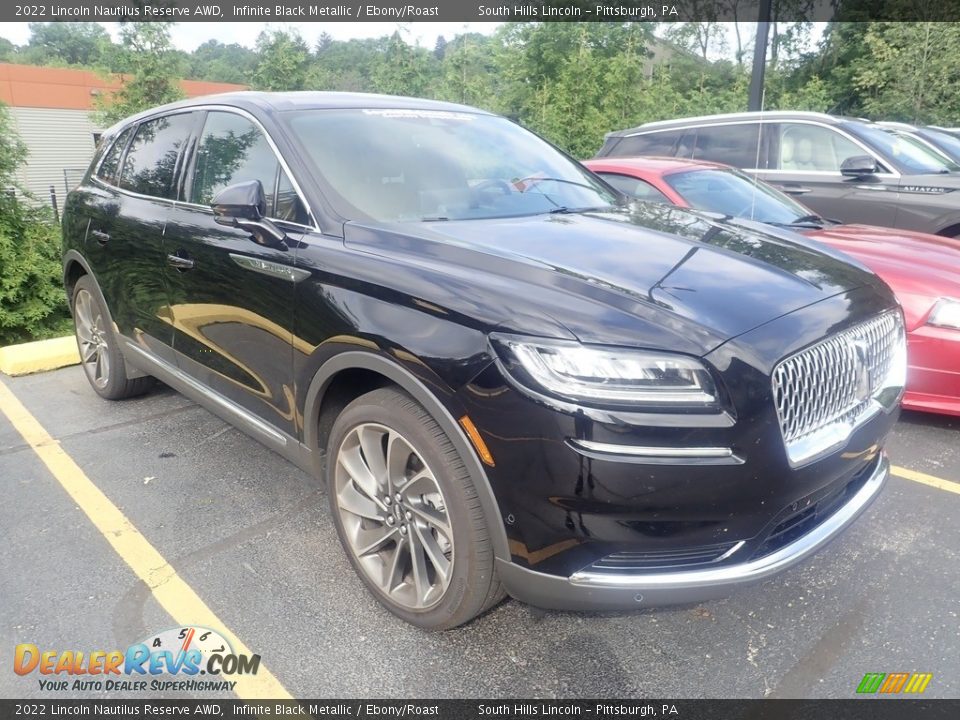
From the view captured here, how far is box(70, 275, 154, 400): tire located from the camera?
4.56 meters

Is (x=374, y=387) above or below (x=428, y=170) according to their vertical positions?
below

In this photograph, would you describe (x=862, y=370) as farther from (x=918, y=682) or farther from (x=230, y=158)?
(x=230, y=158)

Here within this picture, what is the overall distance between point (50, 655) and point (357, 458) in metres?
1.23

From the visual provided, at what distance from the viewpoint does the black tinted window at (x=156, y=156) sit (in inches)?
149

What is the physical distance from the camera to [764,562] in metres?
2.09

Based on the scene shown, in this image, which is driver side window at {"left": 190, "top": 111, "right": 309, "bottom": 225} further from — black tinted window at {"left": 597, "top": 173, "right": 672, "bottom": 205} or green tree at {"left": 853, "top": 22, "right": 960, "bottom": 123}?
green tree at {"left": 853, "top": 22, "right": 960, "bottom": 123}

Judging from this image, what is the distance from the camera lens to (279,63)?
18.6m

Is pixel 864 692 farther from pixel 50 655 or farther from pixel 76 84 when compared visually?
pixel 76 84

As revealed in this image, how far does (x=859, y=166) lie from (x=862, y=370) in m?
5.00

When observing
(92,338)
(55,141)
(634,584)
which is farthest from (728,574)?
(55,141)

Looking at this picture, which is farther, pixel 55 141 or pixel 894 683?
pixel 55 141

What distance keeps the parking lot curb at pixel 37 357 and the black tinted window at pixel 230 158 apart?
3.05 metres

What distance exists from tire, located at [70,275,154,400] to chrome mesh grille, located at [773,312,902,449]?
3.92 m

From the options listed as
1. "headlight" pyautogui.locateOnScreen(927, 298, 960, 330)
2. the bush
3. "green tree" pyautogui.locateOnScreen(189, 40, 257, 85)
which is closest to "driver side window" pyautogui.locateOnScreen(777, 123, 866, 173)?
"headlight" pyautogui.locateOnScreen(927, 298, 960, 330)
